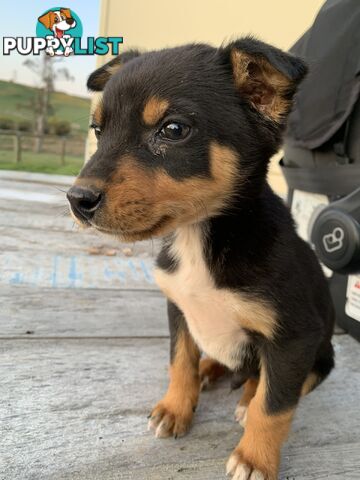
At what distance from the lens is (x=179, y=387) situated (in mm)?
1703

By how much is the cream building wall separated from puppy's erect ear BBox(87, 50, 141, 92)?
4091 millimetres

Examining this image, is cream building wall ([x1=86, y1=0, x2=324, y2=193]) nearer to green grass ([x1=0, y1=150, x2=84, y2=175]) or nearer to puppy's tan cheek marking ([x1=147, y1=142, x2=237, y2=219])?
green grass ([x1=0, y1=150, x2=84, y2=175])

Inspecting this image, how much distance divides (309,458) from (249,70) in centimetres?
128

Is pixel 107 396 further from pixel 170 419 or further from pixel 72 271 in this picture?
pixel 72 271

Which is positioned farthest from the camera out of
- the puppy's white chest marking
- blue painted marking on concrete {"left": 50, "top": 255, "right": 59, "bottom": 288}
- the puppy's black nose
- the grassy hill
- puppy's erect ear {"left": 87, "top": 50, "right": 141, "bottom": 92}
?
the grassy hill

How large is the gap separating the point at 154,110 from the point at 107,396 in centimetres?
106

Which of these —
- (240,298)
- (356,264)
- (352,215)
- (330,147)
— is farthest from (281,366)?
(330,147)

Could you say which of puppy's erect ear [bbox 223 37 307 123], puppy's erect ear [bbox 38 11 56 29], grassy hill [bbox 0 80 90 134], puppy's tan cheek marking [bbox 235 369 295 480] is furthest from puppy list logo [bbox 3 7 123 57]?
puppy's tan cheek marking [bbox 235 369 295 480]

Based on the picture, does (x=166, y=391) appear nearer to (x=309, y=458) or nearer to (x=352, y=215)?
(x=309, y=458)

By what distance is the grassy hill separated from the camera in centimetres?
696

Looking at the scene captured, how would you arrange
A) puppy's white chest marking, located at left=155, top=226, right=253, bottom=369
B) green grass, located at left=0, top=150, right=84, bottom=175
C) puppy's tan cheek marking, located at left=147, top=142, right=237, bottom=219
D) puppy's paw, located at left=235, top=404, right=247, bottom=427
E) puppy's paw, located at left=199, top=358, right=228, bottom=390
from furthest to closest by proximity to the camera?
green grass, located at left=0, top=150, right=84, bottom=175, puppy's paw, located at left=199, top=358, right=228, bottom=390, puppy's paw, located at left=235, top=404, right=247, bottom=427, puppy's white chest marking, located at left=155, top=226, right=253, bottom=369, puppy's tan cheek marking, located at left=147, top=142, right=237, bottom=219

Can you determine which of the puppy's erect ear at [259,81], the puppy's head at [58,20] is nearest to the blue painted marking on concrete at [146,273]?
the puppy's erect ear at [259,81]

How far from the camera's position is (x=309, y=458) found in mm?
1502

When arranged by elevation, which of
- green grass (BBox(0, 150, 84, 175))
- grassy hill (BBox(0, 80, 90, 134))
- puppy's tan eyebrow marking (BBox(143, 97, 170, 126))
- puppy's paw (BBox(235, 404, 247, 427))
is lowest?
green grass (BBox(0, 150, 84, 175))
